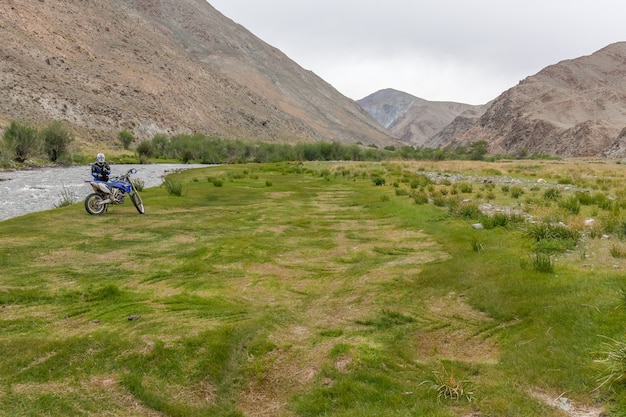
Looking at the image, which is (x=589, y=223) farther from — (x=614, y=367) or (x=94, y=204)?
(x=94, y=204)

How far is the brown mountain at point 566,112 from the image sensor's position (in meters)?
116

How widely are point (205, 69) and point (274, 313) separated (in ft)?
514

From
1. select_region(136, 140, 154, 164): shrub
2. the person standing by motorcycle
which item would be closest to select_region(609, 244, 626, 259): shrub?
the person standing by motorcycle

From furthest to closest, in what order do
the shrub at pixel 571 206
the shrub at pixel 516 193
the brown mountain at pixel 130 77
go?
1. the brown mountain at pixel 130 77
2. the shrub at pixel 516 193
3. the shrub at pixel 571 206

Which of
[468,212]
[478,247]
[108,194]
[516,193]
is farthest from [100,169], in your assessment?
[516,193]

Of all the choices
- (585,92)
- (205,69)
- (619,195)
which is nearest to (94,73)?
(205,69)

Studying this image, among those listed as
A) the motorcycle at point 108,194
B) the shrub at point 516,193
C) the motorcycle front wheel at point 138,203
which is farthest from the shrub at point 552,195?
the motorcycle at point 108,194

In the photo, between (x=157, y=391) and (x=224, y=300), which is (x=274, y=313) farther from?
(x=157, y=391)

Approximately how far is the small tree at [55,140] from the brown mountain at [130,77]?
77.8ft

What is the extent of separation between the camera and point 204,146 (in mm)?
80938

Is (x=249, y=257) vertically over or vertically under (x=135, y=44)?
under

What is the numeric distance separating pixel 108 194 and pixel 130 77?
109027mm

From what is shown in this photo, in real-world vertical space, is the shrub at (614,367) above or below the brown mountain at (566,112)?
below

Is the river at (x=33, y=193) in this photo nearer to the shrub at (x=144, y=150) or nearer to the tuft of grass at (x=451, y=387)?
the tuft of grass at (x=451, y=387)
